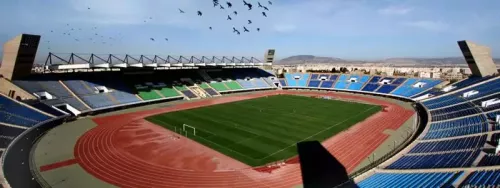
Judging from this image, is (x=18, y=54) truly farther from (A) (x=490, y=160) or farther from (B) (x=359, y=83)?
(B) (x=359, y=83)

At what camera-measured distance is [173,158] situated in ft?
84.9

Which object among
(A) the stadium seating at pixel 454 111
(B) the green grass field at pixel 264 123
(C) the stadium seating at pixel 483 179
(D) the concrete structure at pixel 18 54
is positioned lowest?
(B) the green grass field at pixel 264 123

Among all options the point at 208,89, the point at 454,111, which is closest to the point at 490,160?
the point at 454,111

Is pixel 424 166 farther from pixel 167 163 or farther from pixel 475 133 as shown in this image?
pixel 167 163

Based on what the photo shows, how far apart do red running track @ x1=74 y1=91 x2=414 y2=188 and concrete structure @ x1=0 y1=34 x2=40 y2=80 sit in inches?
624

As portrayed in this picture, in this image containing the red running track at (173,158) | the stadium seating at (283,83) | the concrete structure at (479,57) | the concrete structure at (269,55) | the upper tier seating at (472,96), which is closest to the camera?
the red running track at (173,158)

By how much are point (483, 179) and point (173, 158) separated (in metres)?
21.6

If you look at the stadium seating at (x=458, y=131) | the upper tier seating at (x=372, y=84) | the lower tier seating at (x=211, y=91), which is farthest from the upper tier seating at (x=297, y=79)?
the stadium seating at (x=458, y=131)

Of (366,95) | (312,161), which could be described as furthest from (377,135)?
(366,95)

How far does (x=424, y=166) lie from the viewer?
18531 mm

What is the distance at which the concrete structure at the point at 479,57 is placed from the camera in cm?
4828

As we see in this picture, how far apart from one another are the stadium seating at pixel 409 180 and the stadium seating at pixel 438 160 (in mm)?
1500

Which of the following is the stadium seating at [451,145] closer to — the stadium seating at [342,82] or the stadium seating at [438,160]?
the stadium seating at [438,160]

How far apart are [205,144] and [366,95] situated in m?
46.0
